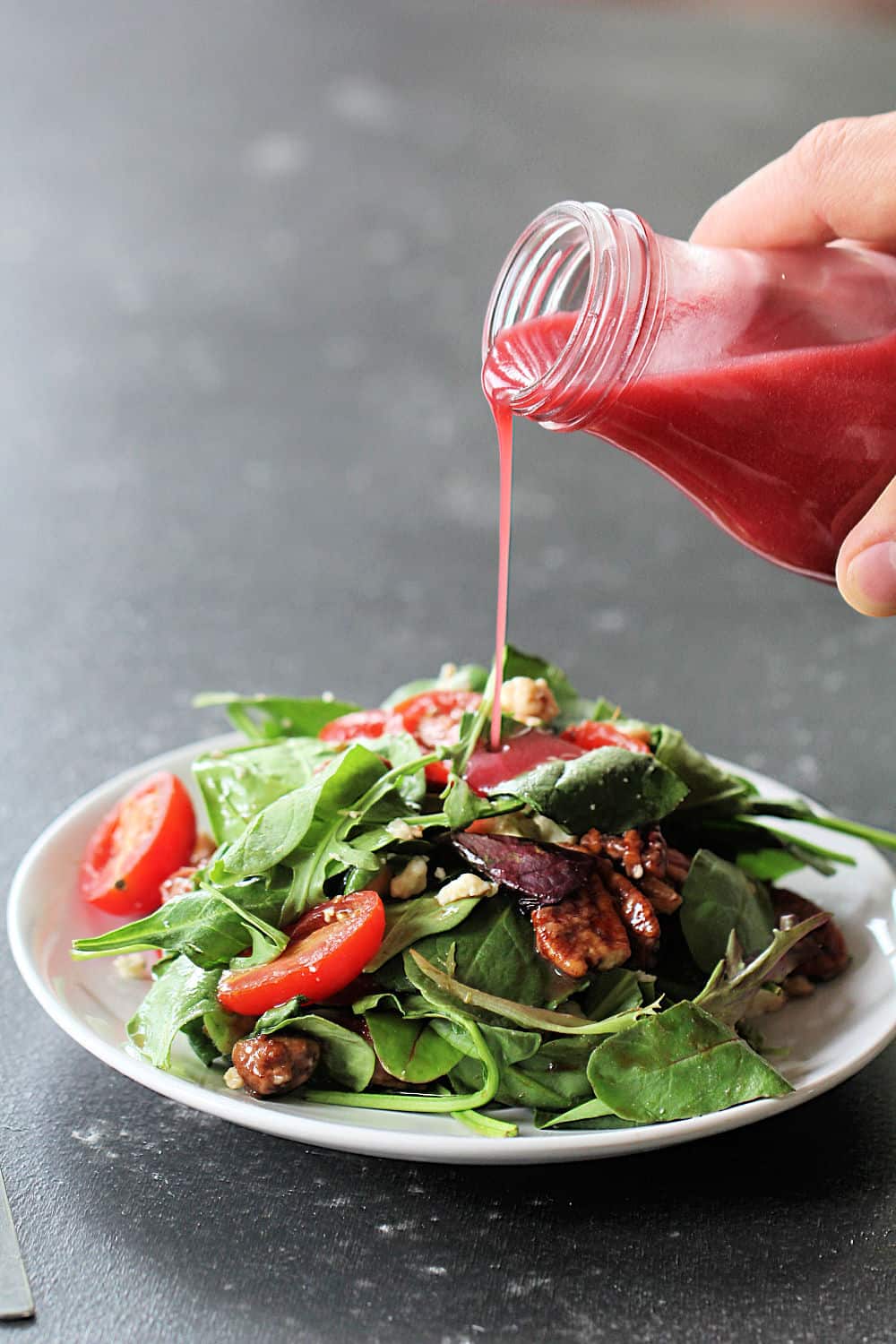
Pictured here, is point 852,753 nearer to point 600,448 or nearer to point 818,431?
point 818,431

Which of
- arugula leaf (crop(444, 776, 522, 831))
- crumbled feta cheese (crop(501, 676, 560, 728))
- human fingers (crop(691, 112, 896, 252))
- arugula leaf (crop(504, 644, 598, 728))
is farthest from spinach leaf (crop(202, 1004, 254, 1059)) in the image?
human fingers (crop(691, 112, 896, 252))

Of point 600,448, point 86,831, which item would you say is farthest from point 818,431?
point 600,448

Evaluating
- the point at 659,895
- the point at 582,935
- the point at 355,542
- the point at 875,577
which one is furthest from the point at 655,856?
the point at 355,542

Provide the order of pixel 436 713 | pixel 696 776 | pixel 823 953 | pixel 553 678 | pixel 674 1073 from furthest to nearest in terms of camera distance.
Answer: pixel 553 678 < pixel 436 713 < pixel 696 776 < pixel 823 953 < pixel 674 1073

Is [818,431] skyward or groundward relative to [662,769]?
skyward

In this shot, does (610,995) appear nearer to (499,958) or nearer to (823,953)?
(499,958)

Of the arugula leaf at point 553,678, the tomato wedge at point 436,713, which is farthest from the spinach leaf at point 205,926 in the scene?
the arugula leaf at point 553,678
